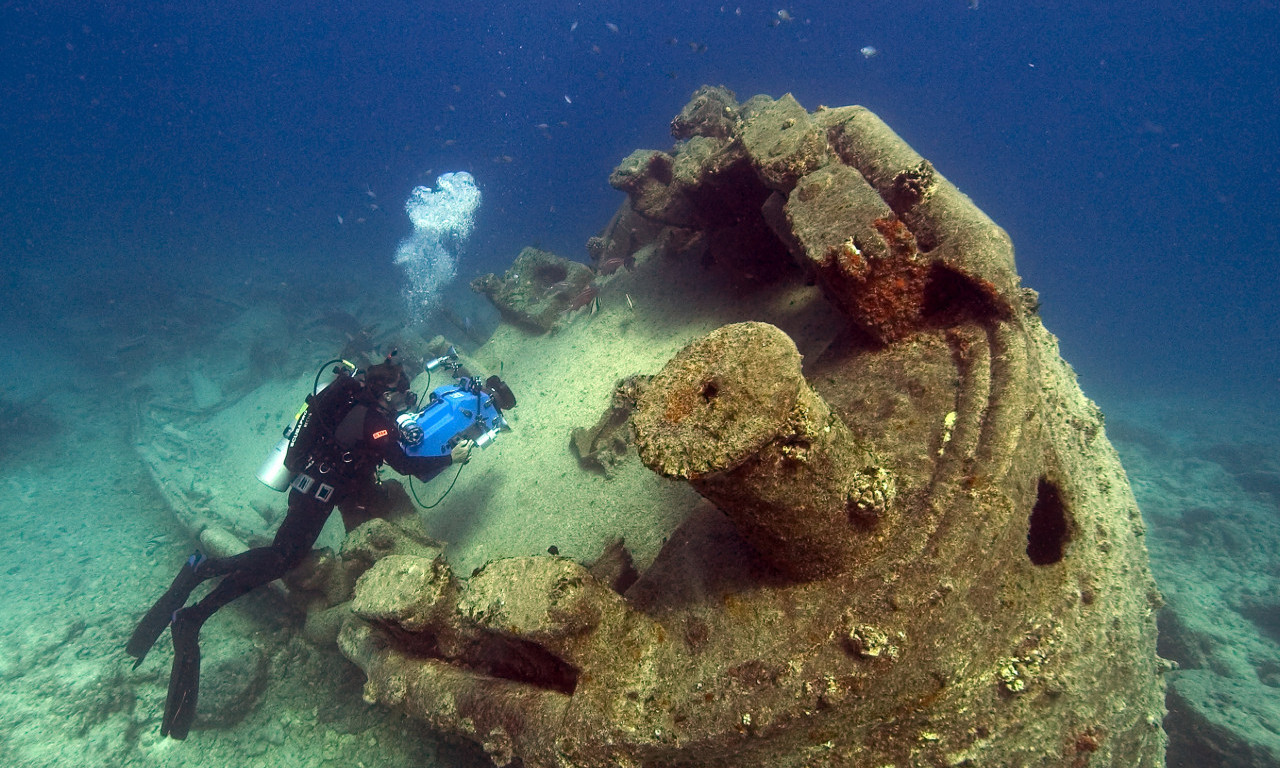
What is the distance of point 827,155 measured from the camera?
168 inches

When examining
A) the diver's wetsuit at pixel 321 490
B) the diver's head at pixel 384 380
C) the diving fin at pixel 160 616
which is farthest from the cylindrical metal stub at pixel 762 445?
the diving fin at pixel 160 616

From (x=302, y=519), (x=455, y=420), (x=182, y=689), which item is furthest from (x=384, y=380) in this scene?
(x=182, y=689)

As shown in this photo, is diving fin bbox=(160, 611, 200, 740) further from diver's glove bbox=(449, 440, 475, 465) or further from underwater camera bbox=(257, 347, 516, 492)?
diver's glove bbox=(449, 440, 475, 465)

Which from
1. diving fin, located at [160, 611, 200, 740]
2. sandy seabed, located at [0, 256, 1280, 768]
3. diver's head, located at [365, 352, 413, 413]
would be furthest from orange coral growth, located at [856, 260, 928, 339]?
diving fin, located at [160, 611, 200, 740]

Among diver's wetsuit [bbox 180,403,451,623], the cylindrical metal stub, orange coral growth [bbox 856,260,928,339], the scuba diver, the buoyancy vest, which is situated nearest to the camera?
the cylindrical metal stub

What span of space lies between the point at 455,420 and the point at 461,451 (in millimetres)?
450

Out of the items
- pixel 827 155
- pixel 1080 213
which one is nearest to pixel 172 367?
pixel 827 155

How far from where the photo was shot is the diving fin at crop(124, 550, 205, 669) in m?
6.02

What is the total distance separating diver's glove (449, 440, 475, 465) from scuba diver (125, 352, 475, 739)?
0.05ft

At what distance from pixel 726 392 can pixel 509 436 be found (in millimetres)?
5483

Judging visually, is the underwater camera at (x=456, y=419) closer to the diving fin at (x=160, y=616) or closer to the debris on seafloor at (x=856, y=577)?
the debris on seafloor at (x=856, y=577)

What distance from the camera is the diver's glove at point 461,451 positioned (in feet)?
19.7

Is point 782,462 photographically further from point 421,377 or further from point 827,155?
point 421,377

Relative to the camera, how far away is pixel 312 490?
5664 millimetres
